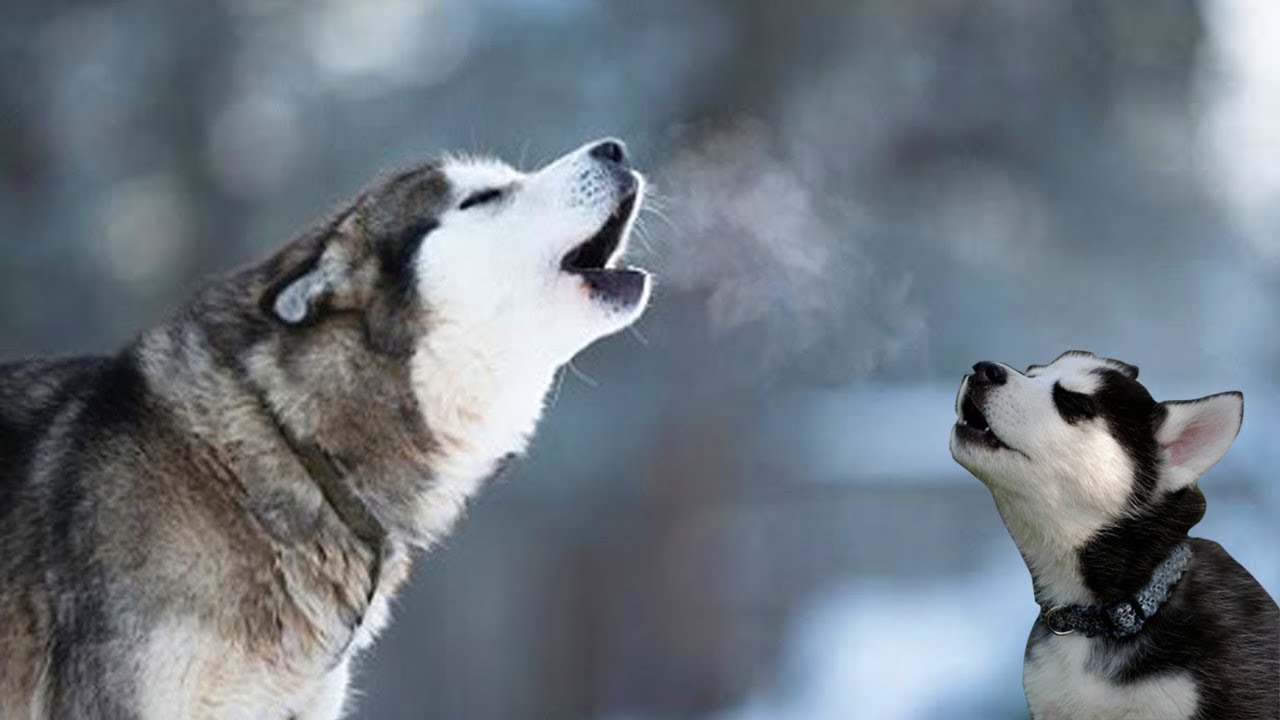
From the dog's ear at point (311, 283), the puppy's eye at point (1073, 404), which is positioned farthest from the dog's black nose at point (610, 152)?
the puppy's eye at point (1073, 404)

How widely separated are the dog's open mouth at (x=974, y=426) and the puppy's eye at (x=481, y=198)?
34.7 inches

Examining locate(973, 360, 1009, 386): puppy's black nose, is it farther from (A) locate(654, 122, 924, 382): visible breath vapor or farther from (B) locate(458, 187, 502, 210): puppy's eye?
(A) locate(654, 122, 924, 382): visible breath vapor

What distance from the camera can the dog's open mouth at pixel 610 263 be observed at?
2713 millimetres

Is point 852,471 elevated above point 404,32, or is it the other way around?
point 404,32

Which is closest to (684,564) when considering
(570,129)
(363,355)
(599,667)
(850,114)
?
(599,667)

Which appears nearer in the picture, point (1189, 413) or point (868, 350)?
point (1189, 413)

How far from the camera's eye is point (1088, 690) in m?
2.56

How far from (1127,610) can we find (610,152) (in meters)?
1.18

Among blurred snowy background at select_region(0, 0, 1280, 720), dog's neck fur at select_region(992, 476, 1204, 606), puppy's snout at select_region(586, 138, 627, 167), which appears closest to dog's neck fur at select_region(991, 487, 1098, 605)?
dog's neck fur at select_region(992, 476, 1204, 606)

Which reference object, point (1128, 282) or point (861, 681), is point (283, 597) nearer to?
point (861, 681)

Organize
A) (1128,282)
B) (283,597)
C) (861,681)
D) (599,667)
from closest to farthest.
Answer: (283,597)
(861,681)
(599,667)
(1128,282)

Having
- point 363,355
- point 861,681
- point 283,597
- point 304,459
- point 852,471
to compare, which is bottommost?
point 283,597

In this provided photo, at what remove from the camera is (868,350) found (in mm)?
8719

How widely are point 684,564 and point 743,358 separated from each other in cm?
117
